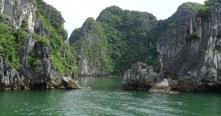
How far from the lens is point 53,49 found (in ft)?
355

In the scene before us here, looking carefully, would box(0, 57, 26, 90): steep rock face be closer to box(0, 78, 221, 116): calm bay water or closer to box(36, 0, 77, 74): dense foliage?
box(36, 0, 77, 74): dense foliage

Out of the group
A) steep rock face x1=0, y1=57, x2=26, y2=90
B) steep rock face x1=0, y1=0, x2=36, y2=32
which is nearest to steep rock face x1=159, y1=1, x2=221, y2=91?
steep rock face x1=0, y1=57, x2=26, y2=90

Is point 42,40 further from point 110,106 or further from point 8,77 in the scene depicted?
point 110,106

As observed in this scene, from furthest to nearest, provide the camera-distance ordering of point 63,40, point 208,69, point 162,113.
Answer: point 63,40 → point 208,69 → point 162,113

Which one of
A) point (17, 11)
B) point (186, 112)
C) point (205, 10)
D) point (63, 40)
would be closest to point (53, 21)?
point (63, 40)

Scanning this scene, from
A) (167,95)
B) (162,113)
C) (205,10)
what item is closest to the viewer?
(162,113)

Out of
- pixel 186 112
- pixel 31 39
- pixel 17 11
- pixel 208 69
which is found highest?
pixel 17 11

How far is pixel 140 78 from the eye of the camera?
92.3 metres

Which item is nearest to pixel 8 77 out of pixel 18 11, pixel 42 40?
pixel 42 40

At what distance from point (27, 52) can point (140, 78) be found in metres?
22.9

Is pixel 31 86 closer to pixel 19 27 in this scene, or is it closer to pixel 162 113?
pixel 19 27

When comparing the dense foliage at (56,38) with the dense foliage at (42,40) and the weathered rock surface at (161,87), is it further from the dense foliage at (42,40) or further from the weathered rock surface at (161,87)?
the weathered rock surface at (161,87)

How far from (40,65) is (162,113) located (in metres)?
43.6

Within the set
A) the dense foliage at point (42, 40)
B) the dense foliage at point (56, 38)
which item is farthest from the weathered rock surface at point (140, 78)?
the dense foliage at point (56, 38)
